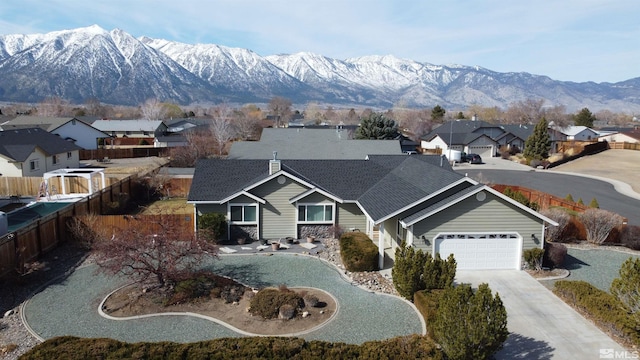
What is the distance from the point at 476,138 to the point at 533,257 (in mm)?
49397

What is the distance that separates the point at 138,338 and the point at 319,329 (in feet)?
18.8

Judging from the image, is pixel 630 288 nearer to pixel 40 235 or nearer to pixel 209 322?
pixel 209 322

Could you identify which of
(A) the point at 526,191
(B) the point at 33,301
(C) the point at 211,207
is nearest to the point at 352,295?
(C) the point at 211,207

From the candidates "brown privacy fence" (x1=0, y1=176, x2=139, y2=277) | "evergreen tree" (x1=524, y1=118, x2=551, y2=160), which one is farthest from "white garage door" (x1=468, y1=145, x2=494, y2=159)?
"brown privacy fence" (x1=0, y1=176, x2=139, y2=277)

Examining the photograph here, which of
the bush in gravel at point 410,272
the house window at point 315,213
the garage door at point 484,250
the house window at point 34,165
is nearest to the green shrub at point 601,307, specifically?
the garage door at point 484,250

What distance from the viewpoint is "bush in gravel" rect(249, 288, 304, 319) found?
14898 mm

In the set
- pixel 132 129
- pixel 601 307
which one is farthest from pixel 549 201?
pixel 132 129

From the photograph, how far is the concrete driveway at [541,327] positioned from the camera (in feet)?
42.5

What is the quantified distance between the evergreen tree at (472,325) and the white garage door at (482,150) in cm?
5805

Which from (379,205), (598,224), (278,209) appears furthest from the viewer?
(278,209)

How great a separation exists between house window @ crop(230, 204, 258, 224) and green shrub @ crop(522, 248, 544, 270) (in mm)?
13875

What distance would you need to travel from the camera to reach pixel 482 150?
66.6 meters

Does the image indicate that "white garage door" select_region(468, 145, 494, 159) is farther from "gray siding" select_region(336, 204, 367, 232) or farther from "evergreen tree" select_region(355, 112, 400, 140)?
"gray siding" select_region(336, 204, 367, 232)

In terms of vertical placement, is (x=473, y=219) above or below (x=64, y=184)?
above
